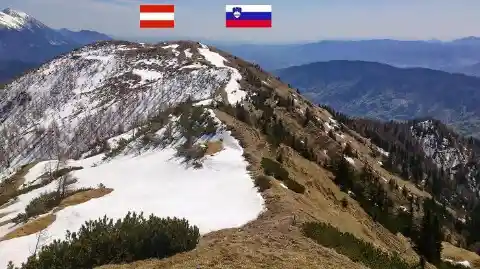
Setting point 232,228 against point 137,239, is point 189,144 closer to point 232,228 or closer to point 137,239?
point 232,228

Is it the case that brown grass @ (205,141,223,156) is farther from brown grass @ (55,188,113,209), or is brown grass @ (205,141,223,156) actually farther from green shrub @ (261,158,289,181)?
brown grass @ (55,188,113,209)

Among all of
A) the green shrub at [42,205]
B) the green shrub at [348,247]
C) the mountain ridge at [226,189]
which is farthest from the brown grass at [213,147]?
the green shrub at [348,247]

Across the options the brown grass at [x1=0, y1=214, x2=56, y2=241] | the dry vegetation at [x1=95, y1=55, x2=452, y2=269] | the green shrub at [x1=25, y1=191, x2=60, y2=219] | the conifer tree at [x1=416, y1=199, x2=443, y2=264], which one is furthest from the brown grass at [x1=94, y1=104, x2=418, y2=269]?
the green shrub at [x1=25, y1=191, x2=60, y2=219]

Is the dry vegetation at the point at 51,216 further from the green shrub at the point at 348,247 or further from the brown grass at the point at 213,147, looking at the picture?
the green shrub at the point at 348,247

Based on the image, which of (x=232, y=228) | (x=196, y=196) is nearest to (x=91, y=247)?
(x=232, y=228)

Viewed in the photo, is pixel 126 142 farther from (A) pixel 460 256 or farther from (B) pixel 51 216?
(A) pixel 460 256
